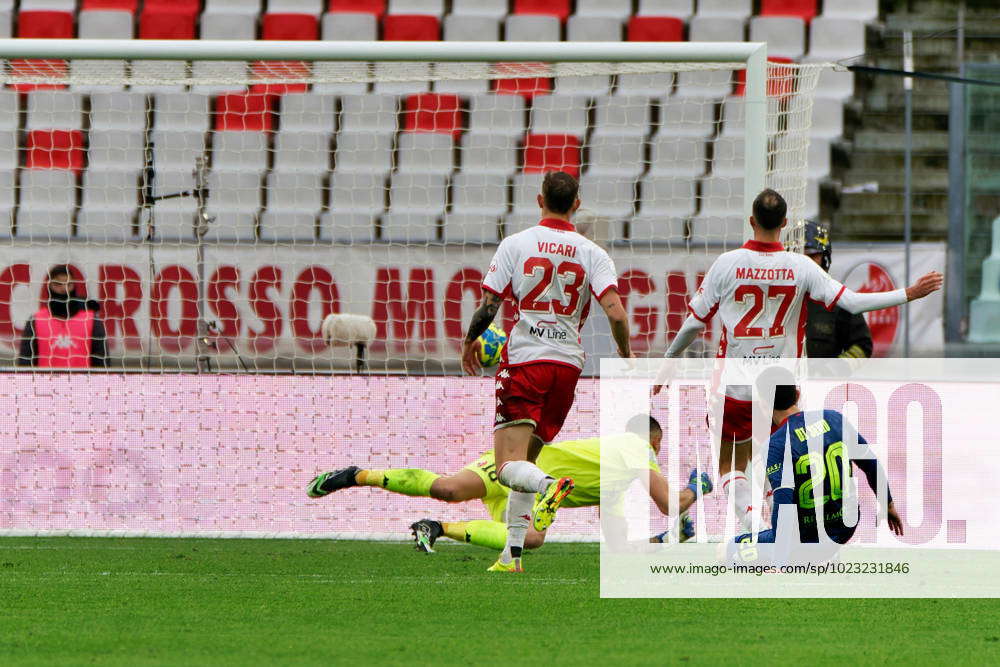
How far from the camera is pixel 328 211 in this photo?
11.6 m

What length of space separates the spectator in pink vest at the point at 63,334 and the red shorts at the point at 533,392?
4.04 m

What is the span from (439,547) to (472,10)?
9679 mm

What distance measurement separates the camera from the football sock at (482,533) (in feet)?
23.7

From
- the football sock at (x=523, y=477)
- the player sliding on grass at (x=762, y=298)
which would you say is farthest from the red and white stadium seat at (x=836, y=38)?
the football sock at (x=523, y=477)

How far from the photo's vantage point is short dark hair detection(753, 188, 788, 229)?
6660 mm

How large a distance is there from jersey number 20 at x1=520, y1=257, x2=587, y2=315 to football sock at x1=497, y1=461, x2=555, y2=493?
2.30 ft

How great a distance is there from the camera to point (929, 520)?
9242 mm

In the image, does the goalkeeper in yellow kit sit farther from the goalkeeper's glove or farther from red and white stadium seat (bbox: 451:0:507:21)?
red and white stadium seat (bbox: 451:0:507:21)

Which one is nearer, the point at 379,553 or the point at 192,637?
the point at 192,637

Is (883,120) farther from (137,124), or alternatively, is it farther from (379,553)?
(379,553)

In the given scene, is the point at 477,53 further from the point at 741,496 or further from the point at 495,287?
the point at 741,496

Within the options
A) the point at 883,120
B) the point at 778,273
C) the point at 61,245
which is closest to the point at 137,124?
the point at 61,245

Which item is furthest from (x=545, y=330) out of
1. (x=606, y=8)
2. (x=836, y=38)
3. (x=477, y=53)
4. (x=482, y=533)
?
(x=606, y=8)

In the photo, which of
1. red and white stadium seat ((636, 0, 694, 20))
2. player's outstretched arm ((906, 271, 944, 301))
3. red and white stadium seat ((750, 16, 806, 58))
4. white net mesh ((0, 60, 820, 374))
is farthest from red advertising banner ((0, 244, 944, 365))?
red and white stadium seat ((636, 0, 694, 20))
